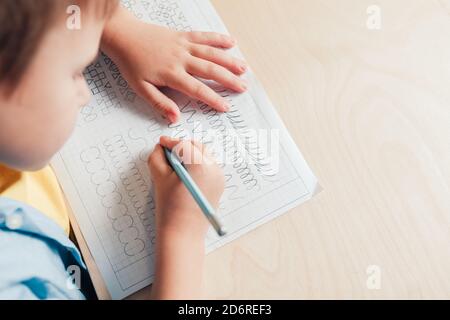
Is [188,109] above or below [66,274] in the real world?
above

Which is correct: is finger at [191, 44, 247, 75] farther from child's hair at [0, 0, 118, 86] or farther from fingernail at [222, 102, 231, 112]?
child's hair at [0, 0, 118, 86]

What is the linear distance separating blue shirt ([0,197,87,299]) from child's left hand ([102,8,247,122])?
19 cm

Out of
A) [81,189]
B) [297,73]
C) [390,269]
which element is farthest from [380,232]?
[81,189]

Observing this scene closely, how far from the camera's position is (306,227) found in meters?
0.52

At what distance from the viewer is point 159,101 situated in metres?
0.58

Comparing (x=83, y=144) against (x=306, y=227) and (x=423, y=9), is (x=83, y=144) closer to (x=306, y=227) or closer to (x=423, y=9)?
(x=306, y=227)

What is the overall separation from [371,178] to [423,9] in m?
0.26

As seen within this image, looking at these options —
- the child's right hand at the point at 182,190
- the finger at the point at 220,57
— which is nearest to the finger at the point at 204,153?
the child's right hand at the point at 182,190

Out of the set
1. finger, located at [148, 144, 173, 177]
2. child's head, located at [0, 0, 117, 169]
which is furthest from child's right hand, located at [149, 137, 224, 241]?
child's head, located at [0, 0, 117, 169]

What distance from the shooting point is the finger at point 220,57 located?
0.60 meters

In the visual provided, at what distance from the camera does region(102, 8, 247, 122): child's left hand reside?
23.0 inches

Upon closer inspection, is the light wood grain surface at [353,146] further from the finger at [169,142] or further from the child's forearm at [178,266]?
the finger at [169,142]

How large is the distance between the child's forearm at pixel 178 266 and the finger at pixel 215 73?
194mm
